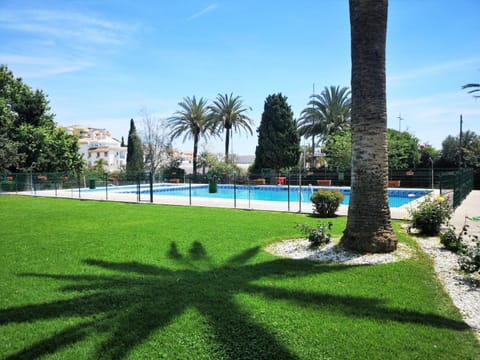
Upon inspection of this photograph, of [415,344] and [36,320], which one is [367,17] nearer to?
[415,344]

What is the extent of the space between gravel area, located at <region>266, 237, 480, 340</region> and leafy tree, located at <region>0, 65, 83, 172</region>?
3155 cm

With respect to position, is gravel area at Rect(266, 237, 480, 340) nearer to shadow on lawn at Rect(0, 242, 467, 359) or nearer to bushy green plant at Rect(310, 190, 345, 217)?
shadow on lawn at Rect(0, 242, 467, 359)

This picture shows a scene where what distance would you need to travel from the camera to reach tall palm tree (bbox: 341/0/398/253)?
716cm

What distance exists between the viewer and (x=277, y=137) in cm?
A: 3872

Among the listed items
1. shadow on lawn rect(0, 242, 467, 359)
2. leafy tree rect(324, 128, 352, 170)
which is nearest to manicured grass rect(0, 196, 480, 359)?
shadow on lawn rect(0, 242, 467, 359)

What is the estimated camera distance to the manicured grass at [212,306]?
11.8 feet

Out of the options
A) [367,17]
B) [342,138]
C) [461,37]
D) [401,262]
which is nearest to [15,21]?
[367,17]

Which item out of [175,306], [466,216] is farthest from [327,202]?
[175,306]

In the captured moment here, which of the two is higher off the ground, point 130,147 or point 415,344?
point 130,147

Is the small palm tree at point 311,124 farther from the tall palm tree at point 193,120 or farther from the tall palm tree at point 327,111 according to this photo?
the tall palm tree at point 193,120

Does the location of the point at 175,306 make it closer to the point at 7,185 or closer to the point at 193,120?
the point at 7,185

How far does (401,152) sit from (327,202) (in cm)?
2179

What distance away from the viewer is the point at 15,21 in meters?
13.9

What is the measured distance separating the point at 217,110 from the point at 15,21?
2803 cm
